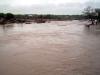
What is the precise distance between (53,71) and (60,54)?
2.28 metres

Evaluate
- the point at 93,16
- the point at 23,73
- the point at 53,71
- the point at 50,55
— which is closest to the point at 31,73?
the point at 23,73

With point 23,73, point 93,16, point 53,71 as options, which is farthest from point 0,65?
point 93,16

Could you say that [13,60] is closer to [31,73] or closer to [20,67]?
[20,67]

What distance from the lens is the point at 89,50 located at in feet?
30.1

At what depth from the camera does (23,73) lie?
604 centimetres

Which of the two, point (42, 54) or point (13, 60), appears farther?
point (42, 54)

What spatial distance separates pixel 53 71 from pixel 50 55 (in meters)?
2.09

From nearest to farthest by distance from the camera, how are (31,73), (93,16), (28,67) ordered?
(31,73) < (28,67) < (93,16)

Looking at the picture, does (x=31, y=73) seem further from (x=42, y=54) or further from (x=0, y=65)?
(x=42, y=54)

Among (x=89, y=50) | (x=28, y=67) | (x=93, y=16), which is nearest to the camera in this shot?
(x=28, y=67)

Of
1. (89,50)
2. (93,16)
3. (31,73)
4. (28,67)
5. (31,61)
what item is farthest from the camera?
(93,16)

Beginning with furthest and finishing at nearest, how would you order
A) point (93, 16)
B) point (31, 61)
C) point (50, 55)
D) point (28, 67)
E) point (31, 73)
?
point (93, 16) < point (50, 55) < point (31, 61) < point (28, 67) < point (31, 73)

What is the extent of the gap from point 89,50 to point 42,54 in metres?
2.09

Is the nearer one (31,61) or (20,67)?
(20,67)
